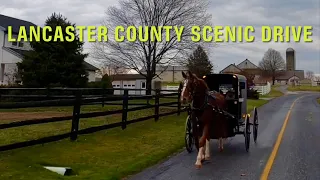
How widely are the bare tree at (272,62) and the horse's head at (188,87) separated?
10925 centimetres

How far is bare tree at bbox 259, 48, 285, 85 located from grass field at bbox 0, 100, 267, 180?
345ft

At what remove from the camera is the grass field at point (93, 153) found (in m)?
7.35

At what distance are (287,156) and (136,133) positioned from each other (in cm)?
531

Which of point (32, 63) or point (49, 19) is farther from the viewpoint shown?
point (49, 19)

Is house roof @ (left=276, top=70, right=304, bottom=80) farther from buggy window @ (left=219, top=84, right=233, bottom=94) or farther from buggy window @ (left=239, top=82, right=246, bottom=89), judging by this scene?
buggy window @ (left=219, top=84, right=233, bottom=94)

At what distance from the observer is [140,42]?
120 ft

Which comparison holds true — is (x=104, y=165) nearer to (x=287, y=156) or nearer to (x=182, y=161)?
(x=182, y=161)

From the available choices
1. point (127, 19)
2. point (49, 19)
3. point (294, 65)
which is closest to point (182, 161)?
point (49, 19)

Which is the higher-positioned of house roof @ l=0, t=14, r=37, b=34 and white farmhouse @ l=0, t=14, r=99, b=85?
house roof @ l=0, t=14, r=37, b=34

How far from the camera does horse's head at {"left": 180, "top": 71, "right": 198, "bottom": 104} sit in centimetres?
784

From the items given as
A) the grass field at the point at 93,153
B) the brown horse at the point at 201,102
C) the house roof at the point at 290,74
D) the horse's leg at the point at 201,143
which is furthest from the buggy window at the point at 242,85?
the house roof at the point at 290,74

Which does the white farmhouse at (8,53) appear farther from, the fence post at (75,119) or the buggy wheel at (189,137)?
the buggy wheel at (189,137)

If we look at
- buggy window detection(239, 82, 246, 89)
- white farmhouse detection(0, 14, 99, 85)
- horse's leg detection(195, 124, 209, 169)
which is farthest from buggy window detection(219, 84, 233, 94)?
white farmhouse detection(0, 14, 99, 85)

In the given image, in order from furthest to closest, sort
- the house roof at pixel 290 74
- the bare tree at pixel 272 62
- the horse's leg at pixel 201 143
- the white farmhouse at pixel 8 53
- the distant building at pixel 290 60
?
the distant building at pixel 290 60, the house roof at pixel 290 74, the bare tree at pixel 272 62, the white farmhouse at pixel 8 53, the horse's leg at pixel 201 143
